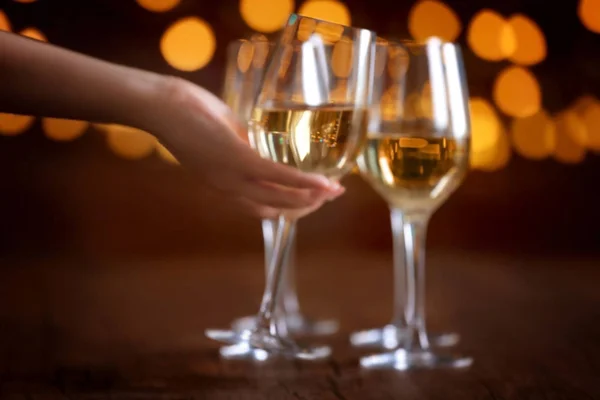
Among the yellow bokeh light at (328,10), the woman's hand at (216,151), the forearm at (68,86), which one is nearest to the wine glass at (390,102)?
the woman's hand at (216,151)

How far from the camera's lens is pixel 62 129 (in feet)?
9.71

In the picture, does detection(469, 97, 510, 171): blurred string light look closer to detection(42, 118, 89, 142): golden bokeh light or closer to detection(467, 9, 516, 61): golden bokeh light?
detection(467, 9, 516, 61): golden bokeh light

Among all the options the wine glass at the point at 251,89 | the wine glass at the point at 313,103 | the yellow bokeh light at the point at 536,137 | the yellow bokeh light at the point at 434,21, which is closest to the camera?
the wine glass at the point at 313,103

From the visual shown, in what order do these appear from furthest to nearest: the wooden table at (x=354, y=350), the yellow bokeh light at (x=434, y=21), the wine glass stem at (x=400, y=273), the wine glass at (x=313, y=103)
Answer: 1. the yellow bokeh light at (x=434, y=21)
2. the wine glass stem at (x=400, y=273)
3. the wine glass at (x=313, y=103)
4. the wooden table at (x=354, y=350)

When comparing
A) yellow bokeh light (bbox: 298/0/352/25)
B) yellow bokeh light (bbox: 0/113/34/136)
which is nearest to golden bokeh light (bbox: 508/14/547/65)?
yellow bokeh light (bbox: 298/0/352/25)

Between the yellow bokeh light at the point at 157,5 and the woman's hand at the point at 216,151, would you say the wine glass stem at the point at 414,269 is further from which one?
the yellow bokeh light at the point at 157,5

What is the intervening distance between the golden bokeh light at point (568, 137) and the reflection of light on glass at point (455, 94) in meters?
2.44

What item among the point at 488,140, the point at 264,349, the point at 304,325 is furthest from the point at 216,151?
the point at 488,140

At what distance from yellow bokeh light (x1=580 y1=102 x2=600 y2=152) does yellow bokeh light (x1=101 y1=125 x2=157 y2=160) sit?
1630mm

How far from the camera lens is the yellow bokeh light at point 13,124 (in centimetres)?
295

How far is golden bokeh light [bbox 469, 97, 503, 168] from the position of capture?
3.11 metres

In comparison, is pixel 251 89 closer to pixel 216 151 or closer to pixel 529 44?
pixel 216 151

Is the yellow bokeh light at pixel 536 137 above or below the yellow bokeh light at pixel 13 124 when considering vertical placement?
below

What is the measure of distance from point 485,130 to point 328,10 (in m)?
0.78
